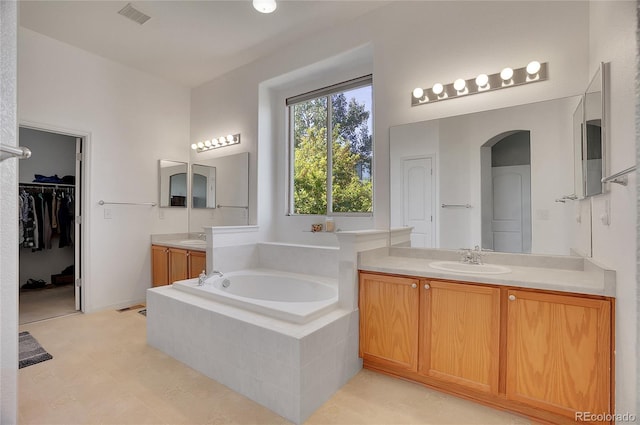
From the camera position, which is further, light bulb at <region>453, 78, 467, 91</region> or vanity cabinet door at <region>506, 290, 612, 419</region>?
light bulb at <region>453, 78, 467, 91</region>

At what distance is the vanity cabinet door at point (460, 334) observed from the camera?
179 cm

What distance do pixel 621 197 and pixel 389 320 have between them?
1365mm

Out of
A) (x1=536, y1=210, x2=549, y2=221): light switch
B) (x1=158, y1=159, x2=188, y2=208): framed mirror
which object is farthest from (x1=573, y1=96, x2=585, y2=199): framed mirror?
(x1=158, y1=159, x2=188, y2=208): framed mirror

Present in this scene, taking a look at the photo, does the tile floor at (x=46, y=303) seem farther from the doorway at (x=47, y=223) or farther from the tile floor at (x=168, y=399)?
the tile floor at (x=168, y=399)

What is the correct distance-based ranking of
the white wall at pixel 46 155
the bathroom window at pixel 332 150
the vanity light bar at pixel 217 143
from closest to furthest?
the bathroom window at pixel 332 150, the vanity light bar at pixel 217 143, the white wall at pixel 46 155

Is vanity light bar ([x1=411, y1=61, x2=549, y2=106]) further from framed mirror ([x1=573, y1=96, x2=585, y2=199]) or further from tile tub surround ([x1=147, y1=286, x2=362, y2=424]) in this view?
tile tub surround ([x1=147, y1=286, x2=362, y2=424])

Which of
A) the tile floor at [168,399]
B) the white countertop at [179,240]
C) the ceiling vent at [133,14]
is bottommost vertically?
the tile floor at [168,399]

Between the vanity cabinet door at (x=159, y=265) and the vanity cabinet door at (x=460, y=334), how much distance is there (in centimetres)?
318

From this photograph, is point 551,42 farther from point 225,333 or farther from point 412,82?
point 225,333

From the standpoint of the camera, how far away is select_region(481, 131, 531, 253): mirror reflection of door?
217cm

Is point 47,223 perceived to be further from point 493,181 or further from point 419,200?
point 493,181

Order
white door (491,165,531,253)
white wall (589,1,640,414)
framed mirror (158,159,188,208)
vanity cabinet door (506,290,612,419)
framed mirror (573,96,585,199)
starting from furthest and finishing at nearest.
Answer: framed mirror (158,159,188,208)
white door (491,165,531,253)
framed mirror (573,96,585,199)
vanity cabinet door (506,290,612,419)
white wall (589,1,640,414)

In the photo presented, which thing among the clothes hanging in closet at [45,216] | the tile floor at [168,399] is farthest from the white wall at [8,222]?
the clothes hanging in closet at [45,216]

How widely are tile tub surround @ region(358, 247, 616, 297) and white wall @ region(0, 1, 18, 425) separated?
6.11 feet
